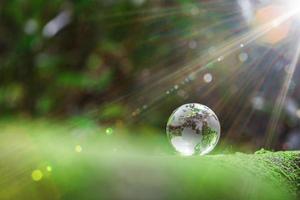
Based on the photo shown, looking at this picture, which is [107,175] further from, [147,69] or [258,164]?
[147,69]

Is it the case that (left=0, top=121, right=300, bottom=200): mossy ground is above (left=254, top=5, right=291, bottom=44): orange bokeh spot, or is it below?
below

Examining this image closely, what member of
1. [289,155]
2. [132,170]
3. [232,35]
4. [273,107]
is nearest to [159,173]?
[132,170]

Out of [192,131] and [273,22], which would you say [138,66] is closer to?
[192,131]

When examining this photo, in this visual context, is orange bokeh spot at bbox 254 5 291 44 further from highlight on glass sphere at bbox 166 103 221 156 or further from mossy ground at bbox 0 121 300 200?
mossy ground at bbox 0 121 300 200

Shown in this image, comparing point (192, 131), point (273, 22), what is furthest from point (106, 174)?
point (273, 22)

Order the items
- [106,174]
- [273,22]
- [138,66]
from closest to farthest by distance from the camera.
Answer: [106,174]
[138,66]
[273,22]

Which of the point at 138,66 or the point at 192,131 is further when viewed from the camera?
the point at 138,66

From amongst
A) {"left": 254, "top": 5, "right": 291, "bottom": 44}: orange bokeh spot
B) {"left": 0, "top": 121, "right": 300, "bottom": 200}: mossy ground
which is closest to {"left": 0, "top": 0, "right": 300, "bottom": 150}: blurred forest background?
{"left": 254, "top": 5, "right": 291, "bottom": 44}: orange bokeh spot
